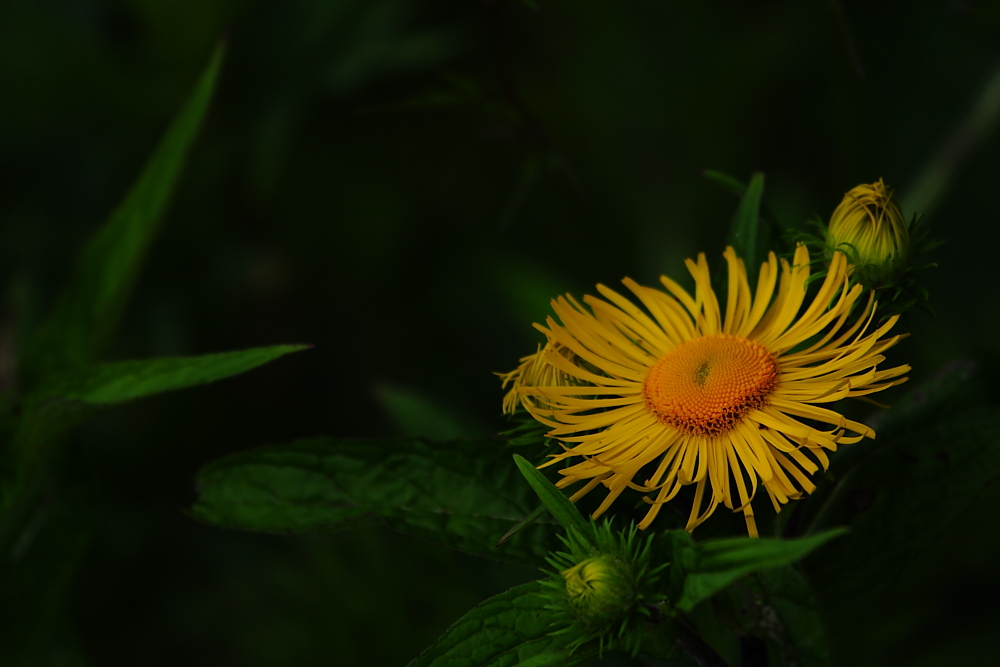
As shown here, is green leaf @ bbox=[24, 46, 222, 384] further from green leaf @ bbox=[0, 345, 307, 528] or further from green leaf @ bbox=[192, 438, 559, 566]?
green leaf @ bbox=[192, 438, 559, 566]

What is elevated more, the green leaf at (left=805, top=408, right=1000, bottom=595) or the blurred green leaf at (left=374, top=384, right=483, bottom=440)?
the green leaf at (left=805, top=408, right=1000, bottom=595)

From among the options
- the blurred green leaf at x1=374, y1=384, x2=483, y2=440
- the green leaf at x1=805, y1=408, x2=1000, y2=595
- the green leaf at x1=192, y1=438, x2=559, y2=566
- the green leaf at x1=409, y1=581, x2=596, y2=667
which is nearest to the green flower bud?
the green leaf at x1=409, y1=581, x2=596, y2=667

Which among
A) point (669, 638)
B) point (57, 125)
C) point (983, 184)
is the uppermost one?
point (983, 184)

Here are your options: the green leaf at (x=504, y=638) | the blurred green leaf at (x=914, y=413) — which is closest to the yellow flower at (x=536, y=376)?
the green leaf at (x=504, y=638)

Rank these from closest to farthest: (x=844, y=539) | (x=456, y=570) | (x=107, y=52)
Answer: (x=844, y=539) → (x=456, y=570) → (x=107, y=52)

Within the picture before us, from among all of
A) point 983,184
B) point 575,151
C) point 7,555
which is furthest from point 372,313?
point 983,184

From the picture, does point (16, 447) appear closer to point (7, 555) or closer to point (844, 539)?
point (7, 555)

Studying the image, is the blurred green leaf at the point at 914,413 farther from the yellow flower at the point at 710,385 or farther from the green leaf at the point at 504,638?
the green leaf at the point at 504,638

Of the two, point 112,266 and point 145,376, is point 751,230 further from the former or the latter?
point 112,266
